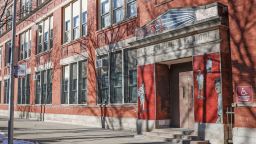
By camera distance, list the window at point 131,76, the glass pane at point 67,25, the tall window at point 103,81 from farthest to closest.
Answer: the glass pane at point 67,25 → the tall window at point 103,81 → the window at point 131,76

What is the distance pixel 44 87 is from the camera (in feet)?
97.2

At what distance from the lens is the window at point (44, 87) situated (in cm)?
2858

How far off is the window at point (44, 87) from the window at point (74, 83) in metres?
2.84

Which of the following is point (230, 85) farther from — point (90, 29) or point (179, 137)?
point (90, 29)

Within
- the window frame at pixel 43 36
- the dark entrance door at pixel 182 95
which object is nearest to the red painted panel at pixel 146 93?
the dark entrance door at pixel 182 95

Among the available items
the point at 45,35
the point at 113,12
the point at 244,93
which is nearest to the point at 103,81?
the point at 113,12

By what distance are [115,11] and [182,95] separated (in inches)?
290

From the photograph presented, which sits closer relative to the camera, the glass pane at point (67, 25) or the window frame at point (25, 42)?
the glass pane at point (67, 25)

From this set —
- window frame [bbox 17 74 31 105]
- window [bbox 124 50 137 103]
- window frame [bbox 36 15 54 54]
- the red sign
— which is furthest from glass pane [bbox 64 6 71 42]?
the red sign

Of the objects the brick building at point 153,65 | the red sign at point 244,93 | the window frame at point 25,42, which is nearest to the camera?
the red sign at point 244,93

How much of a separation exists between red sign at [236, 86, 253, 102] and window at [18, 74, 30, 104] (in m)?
24.9

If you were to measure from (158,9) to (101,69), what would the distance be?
639 centimetres

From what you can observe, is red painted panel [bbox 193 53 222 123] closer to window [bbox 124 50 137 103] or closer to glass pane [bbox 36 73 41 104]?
window [bbox 124 50 137 103]

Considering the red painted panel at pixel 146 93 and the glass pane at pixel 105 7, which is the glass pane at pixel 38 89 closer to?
the glass pane at pixel 105 7
